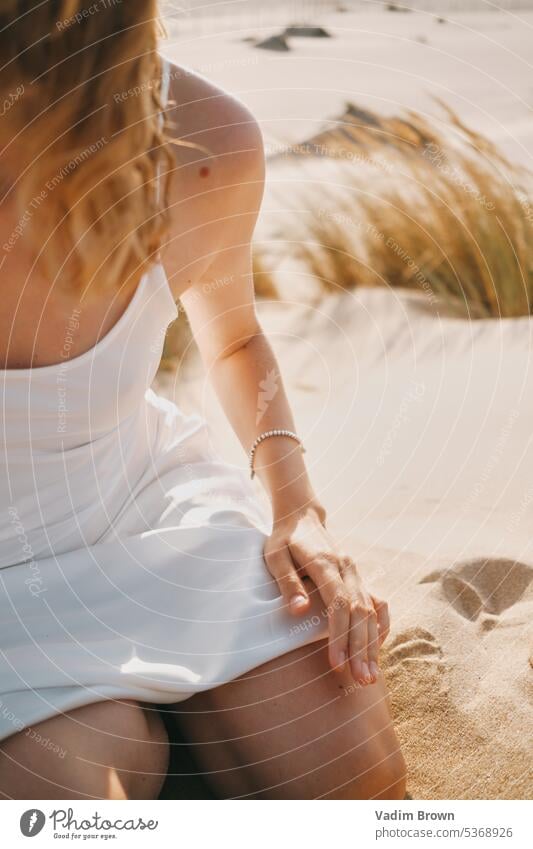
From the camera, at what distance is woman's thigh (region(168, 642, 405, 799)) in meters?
1.04

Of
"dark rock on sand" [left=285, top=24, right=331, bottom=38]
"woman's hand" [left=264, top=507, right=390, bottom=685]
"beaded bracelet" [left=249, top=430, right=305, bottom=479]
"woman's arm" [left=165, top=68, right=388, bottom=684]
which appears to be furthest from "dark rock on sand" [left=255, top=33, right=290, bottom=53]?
"woman's hand" [left=264, top=507, right=390, bottom=685]

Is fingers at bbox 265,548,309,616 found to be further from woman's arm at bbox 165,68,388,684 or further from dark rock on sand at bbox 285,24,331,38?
dark rock on sand at bbox 285,24,331,38

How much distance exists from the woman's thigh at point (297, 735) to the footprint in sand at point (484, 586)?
13.3 inches

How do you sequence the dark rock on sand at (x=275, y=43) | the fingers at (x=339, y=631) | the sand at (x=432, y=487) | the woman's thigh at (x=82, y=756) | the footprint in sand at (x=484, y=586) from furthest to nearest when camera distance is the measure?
the dark rock on sand at (x=275, y=43) < the footprint in sand at (x=484, y=586) < the sand at (x=432, y=487) < the fingers at (x=339, y=631) < the woman's thigh at (x=82, y=756)

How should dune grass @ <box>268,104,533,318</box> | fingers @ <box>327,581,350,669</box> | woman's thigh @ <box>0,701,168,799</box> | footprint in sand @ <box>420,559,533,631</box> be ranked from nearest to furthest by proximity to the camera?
woman's thigh @ <box>0,701,168,799</box> → fingers @ <box>327,581,350,669</box> → footprint in sand @ <box>420,559,533,631</box> → dune grass @ <box>268,104,533,318</box>

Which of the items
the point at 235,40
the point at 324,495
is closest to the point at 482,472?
the point at 324,495

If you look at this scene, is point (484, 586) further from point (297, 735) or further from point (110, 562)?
point (110, 562)

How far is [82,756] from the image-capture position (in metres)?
0.94

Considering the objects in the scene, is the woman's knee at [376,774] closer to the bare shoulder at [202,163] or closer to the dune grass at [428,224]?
the bare shoulder at [202,163]

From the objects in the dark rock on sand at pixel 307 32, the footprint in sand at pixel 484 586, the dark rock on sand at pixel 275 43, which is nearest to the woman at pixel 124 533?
the footprint in sand at pixel 484 586

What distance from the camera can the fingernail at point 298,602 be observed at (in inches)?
41.2

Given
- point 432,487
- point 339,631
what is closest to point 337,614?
point 339,631

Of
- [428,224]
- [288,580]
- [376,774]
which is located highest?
[428,224]

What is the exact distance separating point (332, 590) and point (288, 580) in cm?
6
